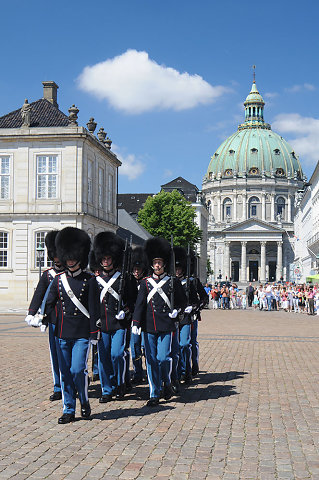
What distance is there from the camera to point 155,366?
8.69 meters

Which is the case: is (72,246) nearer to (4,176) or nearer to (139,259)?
(139,259)

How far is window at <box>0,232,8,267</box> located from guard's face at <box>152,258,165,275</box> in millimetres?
25879

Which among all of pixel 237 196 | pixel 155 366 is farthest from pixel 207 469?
pixel 237 196

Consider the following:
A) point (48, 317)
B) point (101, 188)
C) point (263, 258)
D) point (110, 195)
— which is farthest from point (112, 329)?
point (263, 258)

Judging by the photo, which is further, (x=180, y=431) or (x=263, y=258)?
(x=263, y=258)

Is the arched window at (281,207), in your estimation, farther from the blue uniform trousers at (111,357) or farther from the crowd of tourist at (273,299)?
the blue uniform trousers at (111,357)

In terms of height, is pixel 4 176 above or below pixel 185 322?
above

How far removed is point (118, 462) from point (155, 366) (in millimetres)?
2784

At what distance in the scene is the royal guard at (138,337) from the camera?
10375 millimetres

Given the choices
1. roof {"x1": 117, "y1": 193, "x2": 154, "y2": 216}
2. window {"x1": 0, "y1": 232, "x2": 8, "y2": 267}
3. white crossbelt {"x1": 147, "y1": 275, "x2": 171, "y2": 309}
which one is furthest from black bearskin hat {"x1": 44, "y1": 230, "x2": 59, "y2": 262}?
roof {"x1": 117, "y1": 193, "x2": 154, "y2": 216}

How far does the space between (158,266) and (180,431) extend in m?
2.57

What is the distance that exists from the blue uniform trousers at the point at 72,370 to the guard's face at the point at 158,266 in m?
1.65

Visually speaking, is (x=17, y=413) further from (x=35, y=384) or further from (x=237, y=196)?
(x=237, y=196)

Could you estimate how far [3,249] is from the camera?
33.9m
